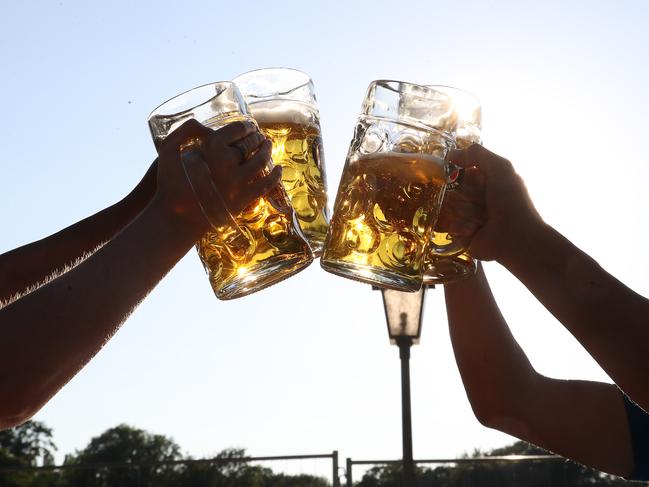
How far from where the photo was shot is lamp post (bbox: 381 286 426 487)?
5.69m

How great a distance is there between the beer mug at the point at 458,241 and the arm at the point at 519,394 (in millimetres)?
274

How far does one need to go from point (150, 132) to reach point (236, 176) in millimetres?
420

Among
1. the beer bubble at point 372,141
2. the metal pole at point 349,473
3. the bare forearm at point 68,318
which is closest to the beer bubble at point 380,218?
the beer bubble at point 372,141

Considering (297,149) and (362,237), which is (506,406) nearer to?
(362,237)

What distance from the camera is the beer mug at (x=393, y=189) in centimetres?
153

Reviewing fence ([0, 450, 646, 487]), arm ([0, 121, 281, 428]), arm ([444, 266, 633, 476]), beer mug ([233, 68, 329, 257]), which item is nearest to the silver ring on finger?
arm ([0, 121, 281, 428])

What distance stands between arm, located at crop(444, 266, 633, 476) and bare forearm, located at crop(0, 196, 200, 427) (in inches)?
42.7

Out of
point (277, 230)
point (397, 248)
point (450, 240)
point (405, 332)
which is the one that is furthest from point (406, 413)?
point (277, 230)

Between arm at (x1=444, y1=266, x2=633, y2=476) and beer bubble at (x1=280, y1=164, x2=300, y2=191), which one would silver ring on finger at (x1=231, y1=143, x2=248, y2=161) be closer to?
beer bubble at (x1=280, y1=164, x2=300, y2=191)

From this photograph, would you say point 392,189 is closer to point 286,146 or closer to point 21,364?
point 286,146

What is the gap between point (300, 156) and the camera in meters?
1.58

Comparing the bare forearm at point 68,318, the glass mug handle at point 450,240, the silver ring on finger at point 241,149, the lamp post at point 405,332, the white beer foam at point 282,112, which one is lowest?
the bare forearm at point 68,318

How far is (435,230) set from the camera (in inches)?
66.3

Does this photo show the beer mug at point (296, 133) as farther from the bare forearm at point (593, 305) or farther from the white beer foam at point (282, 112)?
the bare forearm at point (593, 305)
